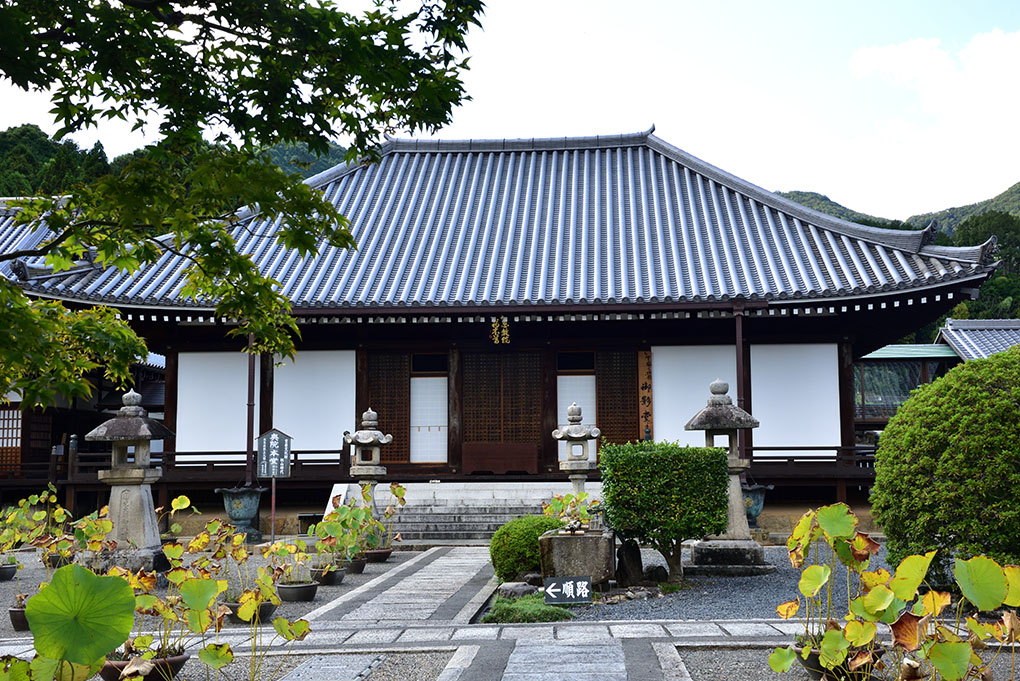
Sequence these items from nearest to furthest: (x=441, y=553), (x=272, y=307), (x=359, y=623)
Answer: (x=272, y=307)
(x=359, y=623)
(x=441, y=553)

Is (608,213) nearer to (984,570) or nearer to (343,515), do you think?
(343,515)

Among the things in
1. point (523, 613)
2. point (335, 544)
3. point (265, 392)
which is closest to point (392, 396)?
point (265, 392)

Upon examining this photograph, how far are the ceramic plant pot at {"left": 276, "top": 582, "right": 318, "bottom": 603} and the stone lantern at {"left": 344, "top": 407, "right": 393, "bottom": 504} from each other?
456 centimetres

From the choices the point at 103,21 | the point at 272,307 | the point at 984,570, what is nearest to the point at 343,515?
the point at 272,307

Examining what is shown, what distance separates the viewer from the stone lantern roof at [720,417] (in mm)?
9758

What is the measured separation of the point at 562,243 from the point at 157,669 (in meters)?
14.9

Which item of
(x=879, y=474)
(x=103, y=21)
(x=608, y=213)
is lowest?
(x=879, y=474)

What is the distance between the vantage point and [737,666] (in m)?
5.02

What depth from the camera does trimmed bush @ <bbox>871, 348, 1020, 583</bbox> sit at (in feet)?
20.1

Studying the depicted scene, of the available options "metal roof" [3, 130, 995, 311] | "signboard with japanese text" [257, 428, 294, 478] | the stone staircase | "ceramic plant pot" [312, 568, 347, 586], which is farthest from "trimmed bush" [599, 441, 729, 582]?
"metal roof" [3, 130, 995, 311]

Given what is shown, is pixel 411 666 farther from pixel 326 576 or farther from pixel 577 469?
pixel 577 469

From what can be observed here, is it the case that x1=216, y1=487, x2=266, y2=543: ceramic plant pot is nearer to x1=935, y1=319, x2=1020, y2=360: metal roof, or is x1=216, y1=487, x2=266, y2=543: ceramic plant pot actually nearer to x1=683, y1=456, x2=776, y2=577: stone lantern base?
x1=683, y1=456, x2=776, y2=577: stone lantern base

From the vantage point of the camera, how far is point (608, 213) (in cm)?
1988

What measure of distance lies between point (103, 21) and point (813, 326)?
571 inches
